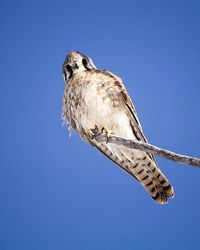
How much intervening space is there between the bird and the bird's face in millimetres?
20

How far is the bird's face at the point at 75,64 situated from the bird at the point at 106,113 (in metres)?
0.02

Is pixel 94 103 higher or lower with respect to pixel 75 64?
lower

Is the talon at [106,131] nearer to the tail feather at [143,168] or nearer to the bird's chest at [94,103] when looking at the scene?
the bird's chest at [94,103]

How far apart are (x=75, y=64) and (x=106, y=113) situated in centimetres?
89

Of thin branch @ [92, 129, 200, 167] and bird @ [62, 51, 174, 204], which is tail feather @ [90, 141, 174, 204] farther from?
thin branch @ [92, 129, 200, 167]

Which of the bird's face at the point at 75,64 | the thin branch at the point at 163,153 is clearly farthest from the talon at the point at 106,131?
the bird's face at the point at 75,64

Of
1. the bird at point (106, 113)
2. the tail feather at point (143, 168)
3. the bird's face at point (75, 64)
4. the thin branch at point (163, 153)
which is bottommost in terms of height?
the thin branch at point (163, 153)

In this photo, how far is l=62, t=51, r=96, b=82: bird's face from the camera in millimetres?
6242

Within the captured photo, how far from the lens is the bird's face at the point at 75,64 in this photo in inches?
246

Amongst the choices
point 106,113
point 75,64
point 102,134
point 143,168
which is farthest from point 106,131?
point 75,64

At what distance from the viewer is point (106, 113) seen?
5.88 meters

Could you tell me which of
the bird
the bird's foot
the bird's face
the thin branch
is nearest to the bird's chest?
the bird

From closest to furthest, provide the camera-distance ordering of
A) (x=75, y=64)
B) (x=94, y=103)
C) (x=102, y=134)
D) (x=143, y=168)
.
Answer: (x=102, y=134) → (x=143, y=168) → (x=94, y=103) → (x=75, y=64)

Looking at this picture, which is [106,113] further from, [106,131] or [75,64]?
[75,64]
